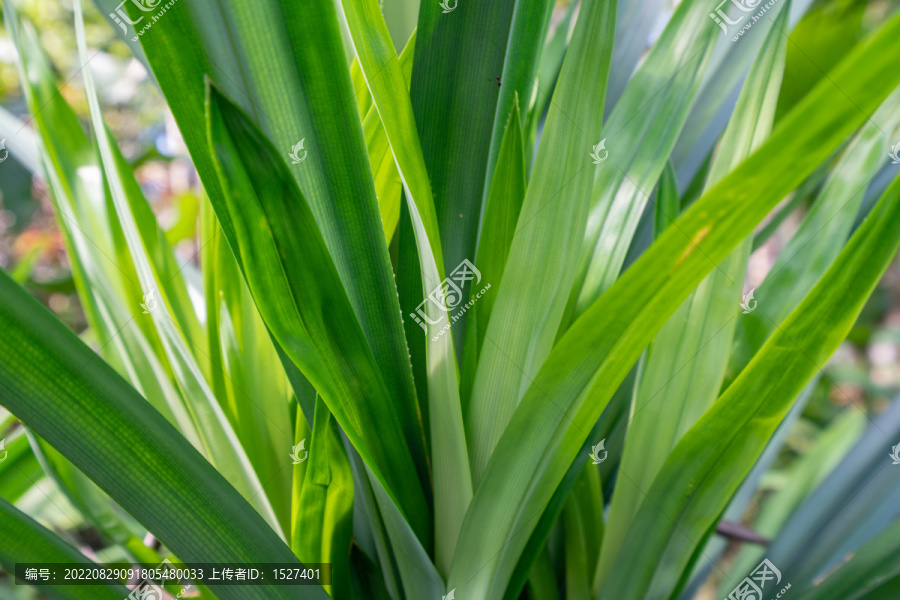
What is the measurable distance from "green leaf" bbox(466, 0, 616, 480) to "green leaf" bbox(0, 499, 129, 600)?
0.17m

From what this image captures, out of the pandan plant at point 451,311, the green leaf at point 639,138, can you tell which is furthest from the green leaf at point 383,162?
the green leaf at point 639,138

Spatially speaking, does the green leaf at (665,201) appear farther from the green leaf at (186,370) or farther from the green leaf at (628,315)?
the green leaf at (186,370)

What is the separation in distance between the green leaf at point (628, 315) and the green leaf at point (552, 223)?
18 mm

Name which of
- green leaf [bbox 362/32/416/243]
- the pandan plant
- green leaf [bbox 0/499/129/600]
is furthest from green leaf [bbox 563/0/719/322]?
green leaf [bbox 0/499/129/600]

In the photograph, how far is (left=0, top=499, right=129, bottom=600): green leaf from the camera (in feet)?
0.63

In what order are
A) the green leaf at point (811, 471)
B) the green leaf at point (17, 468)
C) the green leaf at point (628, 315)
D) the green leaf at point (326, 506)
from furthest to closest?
the green leaf at point (811, 471)
the green leaf at point (17, 468)
the green leaf at point (326, 506)
the green leaf at point (628, 315)

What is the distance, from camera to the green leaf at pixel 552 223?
0.23 metres

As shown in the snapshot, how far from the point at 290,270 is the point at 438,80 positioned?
0.48 ft

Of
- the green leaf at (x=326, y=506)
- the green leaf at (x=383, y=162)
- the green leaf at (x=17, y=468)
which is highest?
the green leaf at (x=383, y=162)

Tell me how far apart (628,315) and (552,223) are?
7 cm

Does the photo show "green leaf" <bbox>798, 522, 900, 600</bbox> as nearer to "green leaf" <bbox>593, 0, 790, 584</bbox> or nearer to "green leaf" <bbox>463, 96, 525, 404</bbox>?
"green leaf" <bbox>593, 0, 790, 584</bbox>

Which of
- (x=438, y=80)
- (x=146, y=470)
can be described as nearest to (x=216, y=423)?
(x=146, y=470)

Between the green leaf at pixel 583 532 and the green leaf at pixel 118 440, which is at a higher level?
the green leaf at pixel 118 440

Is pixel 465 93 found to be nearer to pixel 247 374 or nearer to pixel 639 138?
pixel 639 138
